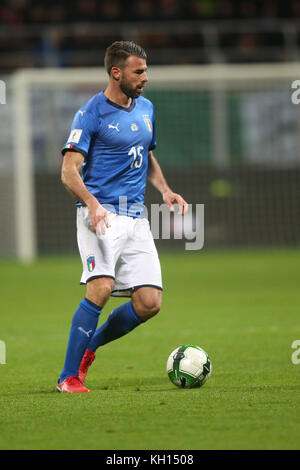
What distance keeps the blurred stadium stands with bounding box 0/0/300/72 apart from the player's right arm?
13.9 meters

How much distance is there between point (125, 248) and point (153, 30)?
14.6 meters

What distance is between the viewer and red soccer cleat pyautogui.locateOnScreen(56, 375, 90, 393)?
220 inches

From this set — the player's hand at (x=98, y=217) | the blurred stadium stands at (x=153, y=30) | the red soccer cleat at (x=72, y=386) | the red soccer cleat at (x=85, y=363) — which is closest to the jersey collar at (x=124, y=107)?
the player's hand at (x=98, y=217)

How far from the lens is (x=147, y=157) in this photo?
20.5ft

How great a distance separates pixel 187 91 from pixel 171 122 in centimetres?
72

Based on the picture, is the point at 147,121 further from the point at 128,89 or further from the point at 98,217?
the point at 98,217

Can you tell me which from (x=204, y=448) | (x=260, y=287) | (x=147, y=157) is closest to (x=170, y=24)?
(x=260, y=287)

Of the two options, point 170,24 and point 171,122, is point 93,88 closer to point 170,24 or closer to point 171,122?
point 171,122

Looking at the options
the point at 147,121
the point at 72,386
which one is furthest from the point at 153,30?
the point at 72,386

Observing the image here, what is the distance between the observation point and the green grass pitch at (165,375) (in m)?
4.25

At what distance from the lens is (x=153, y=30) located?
1986cm

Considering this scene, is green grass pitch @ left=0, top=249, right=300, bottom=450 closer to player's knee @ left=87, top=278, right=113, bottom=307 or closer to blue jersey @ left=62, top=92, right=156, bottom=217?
player's knee @ left=87, top=278, right=113, bottom=307

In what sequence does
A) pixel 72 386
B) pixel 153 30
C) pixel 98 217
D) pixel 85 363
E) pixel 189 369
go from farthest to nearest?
pixel 153 30, pixel 85 363, pixel 189 369, pixel 72 386, pixel 98 217

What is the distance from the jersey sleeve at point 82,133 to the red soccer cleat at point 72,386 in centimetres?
138
